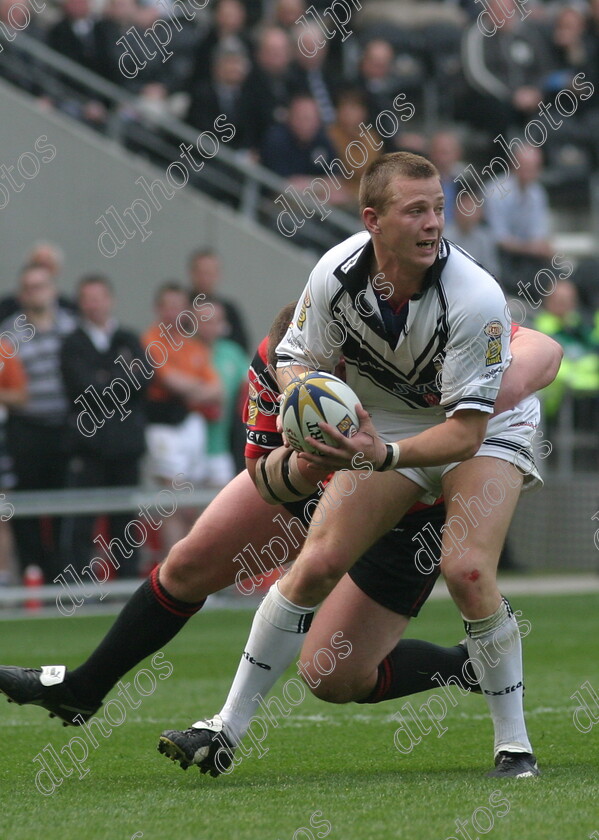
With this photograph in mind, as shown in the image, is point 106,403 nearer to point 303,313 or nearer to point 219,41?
point 219,41

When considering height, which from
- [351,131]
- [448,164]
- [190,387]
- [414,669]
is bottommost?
[190,387]

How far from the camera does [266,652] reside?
496cm

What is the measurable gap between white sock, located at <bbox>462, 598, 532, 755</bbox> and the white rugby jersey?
2.44 ft

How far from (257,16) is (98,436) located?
635cm

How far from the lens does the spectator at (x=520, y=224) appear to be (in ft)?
45.2

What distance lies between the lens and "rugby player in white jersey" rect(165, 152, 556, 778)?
470 centimetres

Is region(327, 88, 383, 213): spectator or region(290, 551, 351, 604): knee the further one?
region(327, 88, 383, 213): spectator

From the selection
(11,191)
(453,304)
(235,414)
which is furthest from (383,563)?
(11,191)

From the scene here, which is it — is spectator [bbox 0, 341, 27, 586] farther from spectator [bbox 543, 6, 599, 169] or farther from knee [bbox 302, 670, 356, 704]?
spectator [bbox 543, 6, 599, 169]

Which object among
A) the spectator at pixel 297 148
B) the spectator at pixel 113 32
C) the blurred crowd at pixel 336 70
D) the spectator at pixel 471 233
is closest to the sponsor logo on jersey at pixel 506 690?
the spectator at pixel 471 233

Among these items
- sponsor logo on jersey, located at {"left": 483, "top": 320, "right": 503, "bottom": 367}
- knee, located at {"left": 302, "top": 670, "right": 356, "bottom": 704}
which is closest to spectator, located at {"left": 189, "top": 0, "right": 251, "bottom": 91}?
knee, located at {"left": 302, "top": 670, "right": 356, "bottom": 704}

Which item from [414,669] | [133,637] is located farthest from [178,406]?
[133,637]

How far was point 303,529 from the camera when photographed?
5445 mm

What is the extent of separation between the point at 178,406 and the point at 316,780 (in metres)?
7.07
